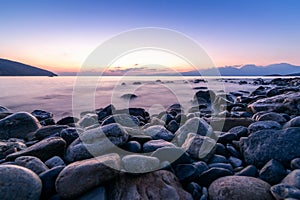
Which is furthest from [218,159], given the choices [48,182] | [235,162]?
[48,182]

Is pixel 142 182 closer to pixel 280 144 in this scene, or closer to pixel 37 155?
pixel 37 155

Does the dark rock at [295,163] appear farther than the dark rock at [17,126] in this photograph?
No

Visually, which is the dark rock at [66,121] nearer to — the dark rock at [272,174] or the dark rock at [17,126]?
the dark rock at [17,126]

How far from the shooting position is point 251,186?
2223mm

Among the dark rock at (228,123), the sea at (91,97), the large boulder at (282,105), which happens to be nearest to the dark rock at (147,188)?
the dark rock at (228,123)

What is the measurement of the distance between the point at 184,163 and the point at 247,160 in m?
0.85

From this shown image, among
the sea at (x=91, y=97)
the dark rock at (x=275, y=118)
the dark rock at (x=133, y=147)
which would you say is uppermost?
the dark rock at (x=275, y=118)

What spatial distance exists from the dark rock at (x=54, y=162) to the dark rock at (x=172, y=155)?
116 centimetres

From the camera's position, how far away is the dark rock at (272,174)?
2428 millimetres

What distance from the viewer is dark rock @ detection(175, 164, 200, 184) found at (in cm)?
254

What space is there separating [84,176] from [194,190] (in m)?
1.12

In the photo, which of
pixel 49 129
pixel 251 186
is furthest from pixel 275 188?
pixel 49 129

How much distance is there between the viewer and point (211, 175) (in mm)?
2547

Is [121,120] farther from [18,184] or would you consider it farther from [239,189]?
[239,189]
